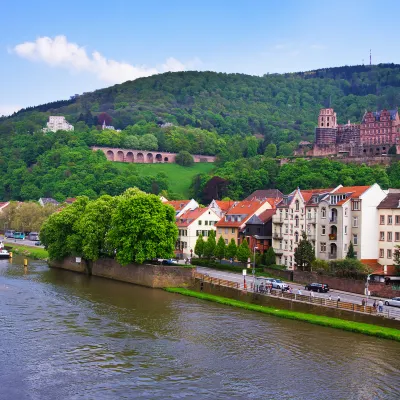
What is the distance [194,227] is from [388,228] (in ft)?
112

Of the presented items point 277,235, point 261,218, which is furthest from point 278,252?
point 261,218

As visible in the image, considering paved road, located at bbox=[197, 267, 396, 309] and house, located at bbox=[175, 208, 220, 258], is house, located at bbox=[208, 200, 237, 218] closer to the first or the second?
house, located at bbox=[175, 208, 220, 258]

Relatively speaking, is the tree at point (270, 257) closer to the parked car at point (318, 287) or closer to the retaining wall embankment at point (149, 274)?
the retaining wall embankment at point (149, 274)

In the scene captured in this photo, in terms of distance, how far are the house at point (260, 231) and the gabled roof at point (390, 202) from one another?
1799cm

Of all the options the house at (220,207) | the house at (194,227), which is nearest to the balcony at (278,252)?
the house at (194,227)

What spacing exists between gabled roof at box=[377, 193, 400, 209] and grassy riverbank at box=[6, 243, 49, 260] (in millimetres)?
53746

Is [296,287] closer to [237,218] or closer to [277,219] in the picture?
[277,219]

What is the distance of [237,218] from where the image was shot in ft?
300

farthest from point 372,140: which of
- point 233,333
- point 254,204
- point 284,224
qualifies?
point 233,333

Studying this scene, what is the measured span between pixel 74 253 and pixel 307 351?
4874cm

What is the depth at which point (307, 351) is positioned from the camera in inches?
1678

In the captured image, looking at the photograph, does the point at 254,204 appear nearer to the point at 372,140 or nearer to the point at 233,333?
the point at 233,333

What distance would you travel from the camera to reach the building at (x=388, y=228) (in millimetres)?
68500

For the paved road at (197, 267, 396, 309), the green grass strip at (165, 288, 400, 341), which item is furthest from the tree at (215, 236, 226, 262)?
the green grass strip at (165, 288, 400, 341)
